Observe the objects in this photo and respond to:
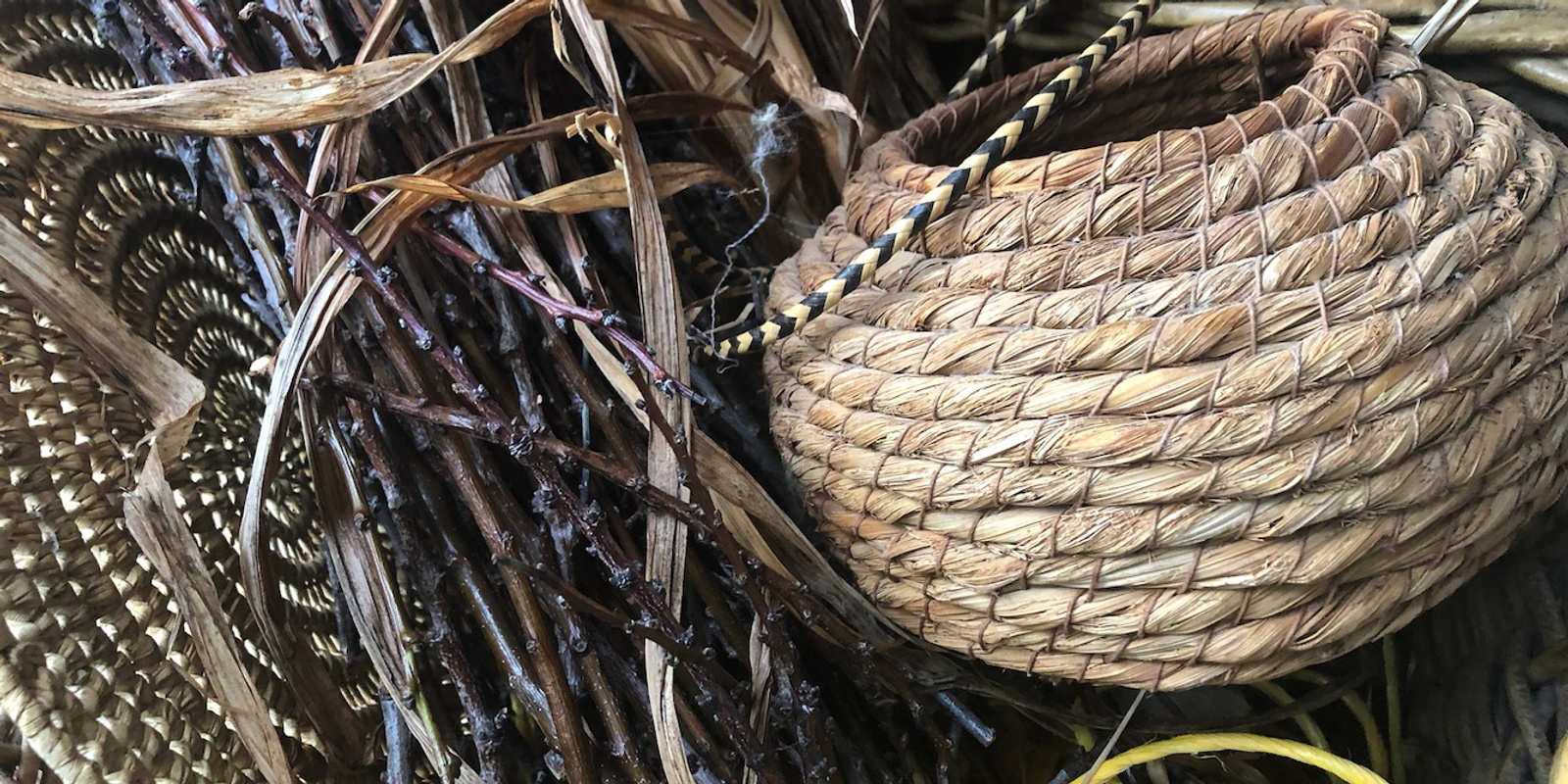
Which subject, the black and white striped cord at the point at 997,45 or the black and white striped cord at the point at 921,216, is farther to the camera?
the black and white striped cord at the point at 997,45

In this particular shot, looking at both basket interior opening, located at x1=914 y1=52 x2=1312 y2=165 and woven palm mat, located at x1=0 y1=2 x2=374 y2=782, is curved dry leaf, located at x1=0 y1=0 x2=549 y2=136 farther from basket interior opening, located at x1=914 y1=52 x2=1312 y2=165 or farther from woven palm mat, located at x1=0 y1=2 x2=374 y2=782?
basket interior opening, located at x1=914 y1=52 x2=1312 y2=165

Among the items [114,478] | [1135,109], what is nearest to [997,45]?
[1135,109]

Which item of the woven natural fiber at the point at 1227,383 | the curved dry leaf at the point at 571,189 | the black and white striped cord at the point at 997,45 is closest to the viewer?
the woven natural fiber at the point at 1227,383

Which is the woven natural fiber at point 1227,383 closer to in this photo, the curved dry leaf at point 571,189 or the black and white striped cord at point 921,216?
the black and white striped cord at point 921,216

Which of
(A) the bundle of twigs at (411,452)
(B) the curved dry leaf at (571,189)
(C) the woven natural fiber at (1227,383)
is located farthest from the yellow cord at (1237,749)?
(B) the curved dry leaf at (571,189)

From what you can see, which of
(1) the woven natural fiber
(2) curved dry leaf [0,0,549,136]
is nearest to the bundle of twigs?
(2) curved dry leaf [0,0,549,136]

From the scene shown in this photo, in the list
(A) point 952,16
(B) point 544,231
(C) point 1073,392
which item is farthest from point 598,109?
(A) point 952,16

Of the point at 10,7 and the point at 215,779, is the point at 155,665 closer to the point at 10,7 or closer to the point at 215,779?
the point at 215,779

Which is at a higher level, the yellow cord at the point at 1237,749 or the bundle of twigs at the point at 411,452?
the bundle of twigs at the point at 411,452

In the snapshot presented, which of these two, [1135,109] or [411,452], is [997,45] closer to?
[1135,109]
